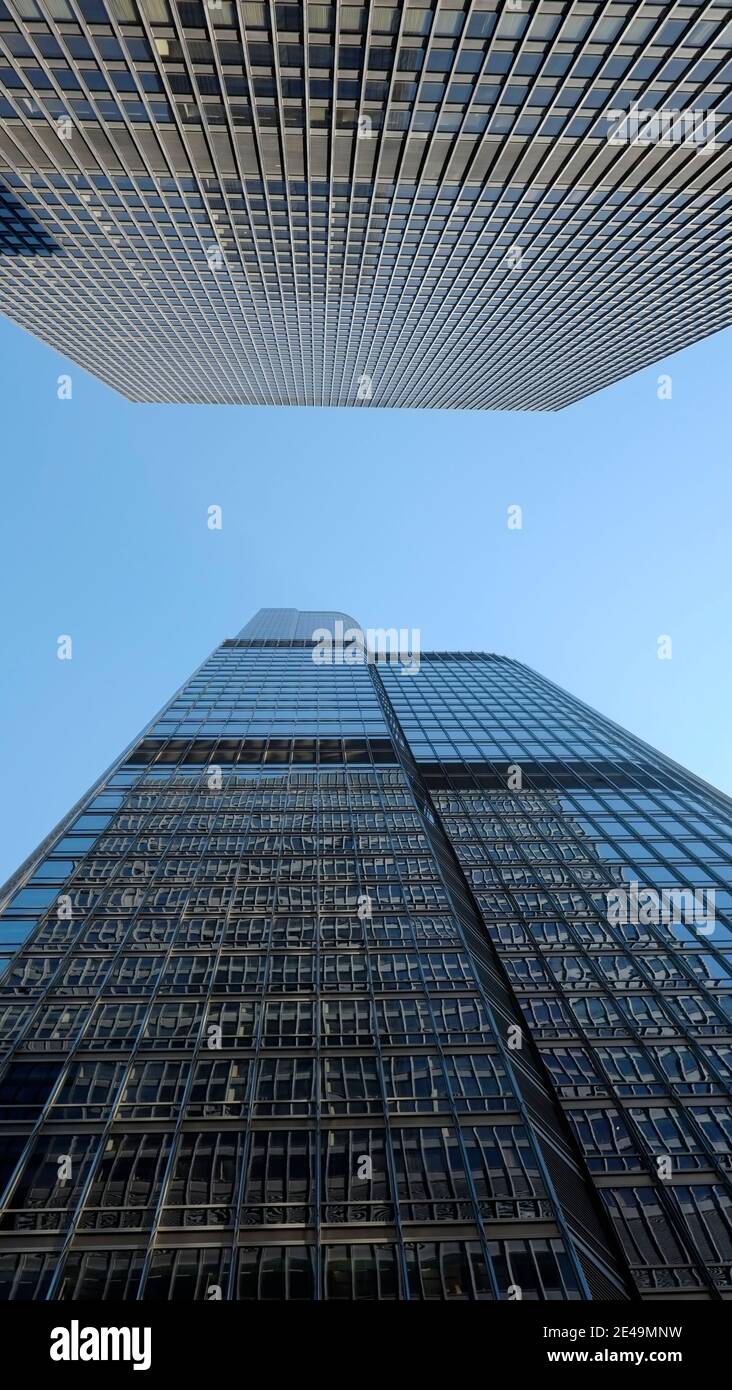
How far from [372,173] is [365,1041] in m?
44.4

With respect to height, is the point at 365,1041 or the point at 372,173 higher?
the point at 372,173

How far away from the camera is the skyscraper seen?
1667cm

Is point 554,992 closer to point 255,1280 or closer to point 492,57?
point 255,1280

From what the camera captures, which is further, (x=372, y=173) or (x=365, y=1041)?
(x=372, y=173)

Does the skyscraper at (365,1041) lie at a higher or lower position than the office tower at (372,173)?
lower

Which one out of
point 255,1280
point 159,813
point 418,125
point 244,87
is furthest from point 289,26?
point 255,1280

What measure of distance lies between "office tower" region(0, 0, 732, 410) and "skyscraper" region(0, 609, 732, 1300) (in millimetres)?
35420

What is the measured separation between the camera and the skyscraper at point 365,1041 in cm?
1667

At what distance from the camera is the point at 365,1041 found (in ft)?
76.2

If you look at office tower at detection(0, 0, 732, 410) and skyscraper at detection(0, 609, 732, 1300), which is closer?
skyscraper at detection(0, 609, 732, 1300)

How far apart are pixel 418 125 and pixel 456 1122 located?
1730 inches

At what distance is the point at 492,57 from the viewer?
31.9 meters

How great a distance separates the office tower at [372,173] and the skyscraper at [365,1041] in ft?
116
